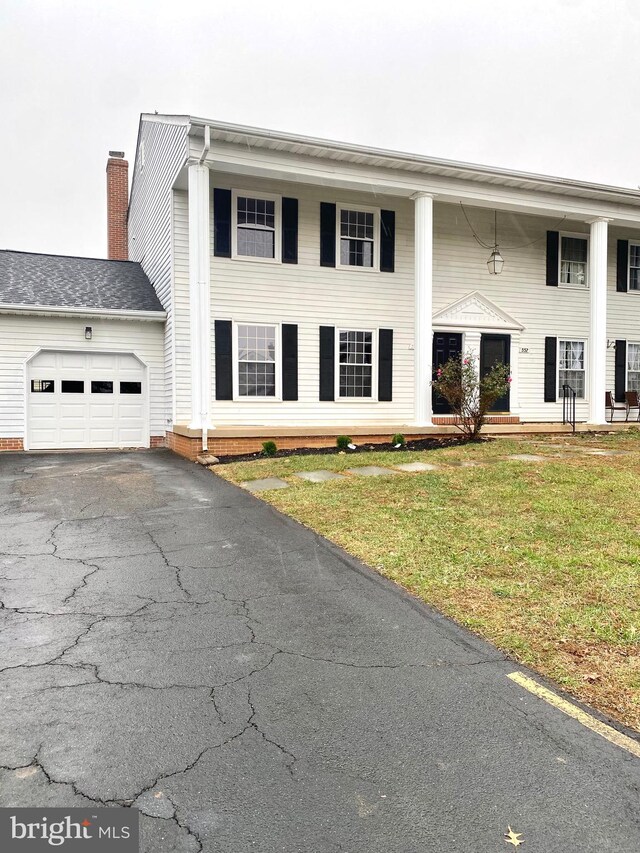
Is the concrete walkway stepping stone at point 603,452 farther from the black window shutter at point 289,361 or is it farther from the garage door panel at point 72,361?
the garage door panel at point 72,361

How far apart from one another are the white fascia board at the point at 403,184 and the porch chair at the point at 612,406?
4.58 m

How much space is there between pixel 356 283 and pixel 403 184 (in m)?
2.47

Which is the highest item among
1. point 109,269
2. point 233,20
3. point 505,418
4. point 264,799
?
point 233,20

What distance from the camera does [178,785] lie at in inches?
77.7

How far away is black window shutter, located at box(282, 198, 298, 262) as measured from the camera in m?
13.1

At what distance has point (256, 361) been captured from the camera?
42.8 ft

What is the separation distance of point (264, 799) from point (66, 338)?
12843 mm

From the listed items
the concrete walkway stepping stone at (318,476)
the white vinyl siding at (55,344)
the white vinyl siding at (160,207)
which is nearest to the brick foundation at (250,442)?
the white vinyl siding at (160,207)

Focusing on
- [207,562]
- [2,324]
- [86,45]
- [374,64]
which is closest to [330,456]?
[207,562]

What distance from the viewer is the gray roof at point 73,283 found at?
13023 mm

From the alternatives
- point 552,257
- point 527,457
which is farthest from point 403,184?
point 527,457

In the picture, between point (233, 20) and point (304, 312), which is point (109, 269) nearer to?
point (304, 312)

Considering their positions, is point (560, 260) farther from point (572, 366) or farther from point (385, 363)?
point (385, 363)

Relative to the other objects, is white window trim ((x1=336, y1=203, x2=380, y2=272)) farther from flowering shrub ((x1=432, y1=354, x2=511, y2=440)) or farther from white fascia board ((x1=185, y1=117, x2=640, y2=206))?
flowering shrub ((x1=432, y1=354, x2=511, y2=440))
